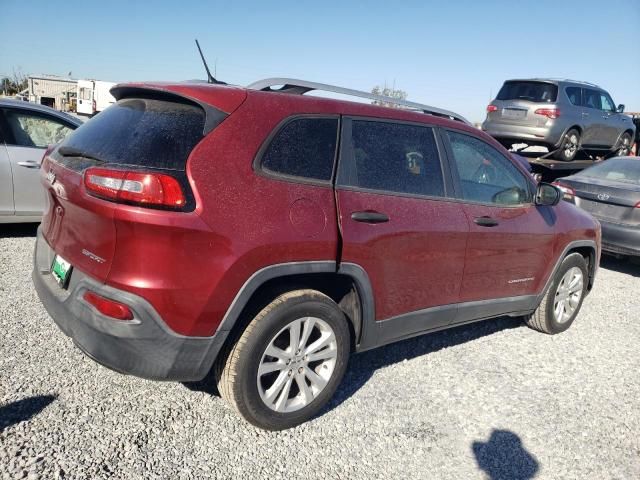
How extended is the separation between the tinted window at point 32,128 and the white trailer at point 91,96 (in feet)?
93.7

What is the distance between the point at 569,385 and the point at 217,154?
2917mm

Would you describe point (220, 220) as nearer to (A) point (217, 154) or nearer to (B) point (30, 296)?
(A) point (217, 154)

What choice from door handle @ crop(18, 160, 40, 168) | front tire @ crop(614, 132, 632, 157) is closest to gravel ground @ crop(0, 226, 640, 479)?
door handle @ crop(18, 160, 40, 168)

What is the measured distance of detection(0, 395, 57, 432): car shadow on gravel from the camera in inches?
102

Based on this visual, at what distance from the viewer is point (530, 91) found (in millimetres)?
10078

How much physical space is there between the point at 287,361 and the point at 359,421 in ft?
2.00

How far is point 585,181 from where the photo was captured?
7160mm

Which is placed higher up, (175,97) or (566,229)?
(175,97)

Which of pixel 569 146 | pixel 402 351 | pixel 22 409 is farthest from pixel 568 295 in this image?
pixel 569 146

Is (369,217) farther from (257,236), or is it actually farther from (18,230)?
(18,230)

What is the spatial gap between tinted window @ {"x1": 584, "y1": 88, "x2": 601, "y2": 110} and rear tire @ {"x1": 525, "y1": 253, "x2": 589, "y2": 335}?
7.22 meters

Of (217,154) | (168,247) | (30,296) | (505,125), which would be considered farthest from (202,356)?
(505,125)

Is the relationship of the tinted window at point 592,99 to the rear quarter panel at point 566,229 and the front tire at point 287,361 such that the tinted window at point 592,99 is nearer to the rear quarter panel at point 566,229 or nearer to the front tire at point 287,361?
the rear quarter panel at point 566,229

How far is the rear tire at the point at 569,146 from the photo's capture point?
10.2 meters
